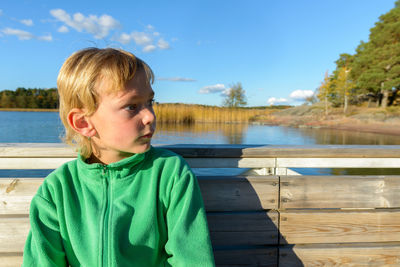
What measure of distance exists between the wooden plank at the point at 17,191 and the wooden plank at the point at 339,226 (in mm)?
1241

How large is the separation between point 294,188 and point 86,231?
983 millimetres

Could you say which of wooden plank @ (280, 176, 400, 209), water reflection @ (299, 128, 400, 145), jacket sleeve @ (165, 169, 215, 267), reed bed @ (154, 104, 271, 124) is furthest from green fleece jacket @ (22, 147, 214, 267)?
reed bed @ (154, 104, 271, 124)

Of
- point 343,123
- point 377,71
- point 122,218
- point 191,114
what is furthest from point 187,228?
point 377,71

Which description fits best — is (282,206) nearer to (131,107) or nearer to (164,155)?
(164,155)

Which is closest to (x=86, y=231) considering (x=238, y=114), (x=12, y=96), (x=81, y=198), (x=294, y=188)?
(x=81, y=198)

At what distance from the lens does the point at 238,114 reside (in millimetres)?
23234

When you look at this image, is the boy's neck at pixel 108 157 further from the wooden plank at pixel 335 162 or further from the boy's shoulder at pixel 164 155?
the wooden plank at pixel 335 162

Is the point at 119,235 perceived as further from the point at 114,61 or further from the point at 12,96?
the point at 12,96

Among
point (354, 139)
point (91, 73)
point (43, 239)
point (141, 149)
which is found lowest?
point (354, 139)

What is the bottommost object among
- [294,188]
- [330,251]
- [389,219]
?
[330,251]

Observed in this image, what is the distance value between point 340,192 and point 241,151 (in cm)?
55

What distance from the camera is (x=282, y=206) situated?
4.54 ft

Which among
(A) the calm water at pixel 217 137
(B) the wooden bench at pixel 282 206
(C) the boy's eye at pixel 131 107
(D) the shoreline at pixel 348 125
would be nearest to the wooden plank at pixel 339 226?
(B) the wooden bench at pixel 282 206

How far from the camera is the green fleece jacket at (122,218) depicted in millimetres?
998
